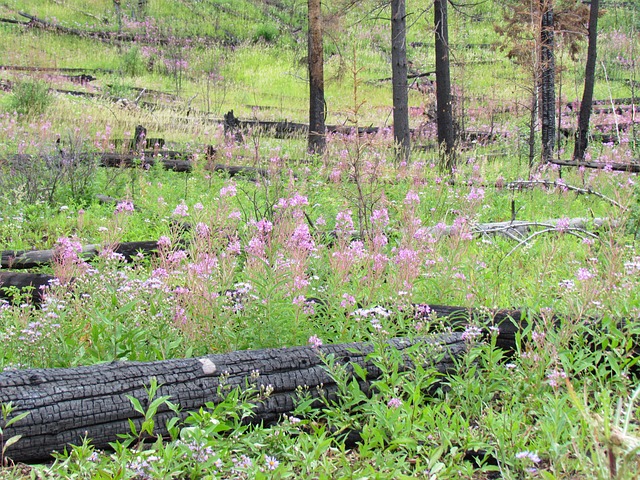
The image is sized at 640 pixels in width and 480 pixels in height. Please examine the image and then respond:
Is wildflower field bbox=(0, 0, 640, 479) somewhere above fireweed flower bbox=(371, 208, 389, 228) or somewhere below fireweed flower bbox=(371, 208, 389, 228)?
below

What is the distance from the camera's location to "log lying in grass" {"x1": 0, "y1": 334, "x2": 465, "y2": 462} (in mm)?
2889

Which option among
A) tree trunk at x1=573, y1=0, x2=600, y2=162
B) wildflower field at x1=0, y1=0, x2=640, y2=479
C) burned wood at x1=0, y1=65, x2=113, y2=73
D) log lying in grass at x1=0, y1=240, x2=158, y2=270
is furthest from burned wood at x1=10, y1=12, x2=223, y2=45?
log lying in grass at x1=0, y1=240, x2=158, y2=270

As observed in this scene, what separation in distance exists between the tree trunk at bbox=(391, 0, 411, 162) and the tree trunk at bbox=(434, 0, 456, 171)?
2.50ft

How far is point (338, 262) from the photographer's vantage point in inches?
163

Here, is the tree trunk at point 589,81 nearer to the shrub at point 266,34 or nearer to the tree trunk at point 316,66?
the tree trunk at point 316,66

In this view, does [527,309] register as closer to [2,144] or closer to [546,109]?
[2,144]

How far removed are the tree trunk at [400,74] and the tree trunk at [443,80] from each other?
762 mm

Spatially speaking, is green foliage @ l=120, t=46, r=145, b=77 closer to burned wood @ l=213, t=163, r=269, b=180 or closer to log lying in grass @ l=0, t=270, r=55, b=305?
burned wood @ l=213, t=163, r=269, b=180

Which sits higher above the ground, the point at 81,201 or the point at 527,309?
the point at 81,201

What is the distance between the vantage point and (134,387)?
309 centimetres

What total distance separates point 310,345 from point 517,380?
114cm

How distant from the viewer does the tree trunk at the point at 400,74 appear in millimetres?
13461

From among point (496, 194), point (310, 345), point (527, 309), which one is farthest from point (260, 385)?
point (496, 194)

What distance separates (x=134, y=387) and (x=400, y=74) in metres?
11.6
